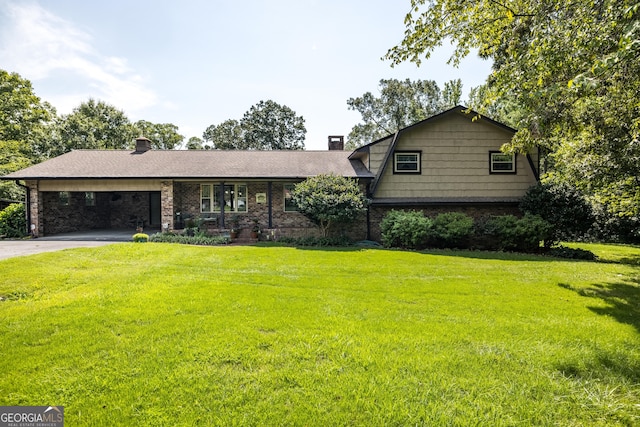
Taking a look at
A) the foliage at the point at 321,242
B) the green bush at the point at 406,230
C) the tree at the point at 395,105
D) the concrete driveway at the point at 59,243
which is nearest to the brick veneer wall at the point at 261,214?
the foliage at the point at 321,242

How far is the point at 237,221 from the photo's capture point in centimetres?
1448

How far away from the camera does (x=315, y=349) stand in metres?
3.41

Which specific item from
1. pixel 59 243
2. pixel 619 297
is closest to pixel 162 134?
pixel 59 243

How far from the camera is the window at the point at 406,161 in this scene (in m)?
13.8

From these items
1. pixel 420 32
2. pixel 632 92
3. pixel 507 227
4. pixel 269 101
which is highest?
pixel 269 101

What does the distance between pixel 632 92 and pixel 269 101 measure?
36256 mm

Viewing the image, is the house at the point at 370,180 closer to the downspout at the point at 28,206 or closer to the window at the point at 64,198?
the downspout at the point at 28,206

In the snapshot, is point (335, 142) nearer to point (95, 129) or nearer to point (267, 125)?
point (267, 125)

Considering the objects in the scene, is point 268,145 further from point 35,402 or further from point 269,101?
point 35,402

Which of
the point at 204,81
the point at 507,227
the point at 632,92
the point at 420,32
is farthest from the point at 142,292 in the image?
the point at 507,227

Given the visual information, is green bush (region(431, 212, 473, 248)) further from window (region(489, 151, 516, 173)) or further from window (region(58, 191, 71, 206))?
window (region(58, 191, 71, 206))

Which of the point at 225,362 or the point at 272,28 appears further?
the point at 272,28

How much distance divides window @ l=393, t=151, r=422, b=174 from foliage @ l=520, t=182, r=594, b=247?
493 cm

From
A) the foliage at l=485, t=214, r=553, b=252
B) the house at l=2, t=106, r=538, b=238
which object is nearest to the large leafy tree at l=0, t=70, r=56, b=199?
the house at l=2, t=106, r=538, b=238
